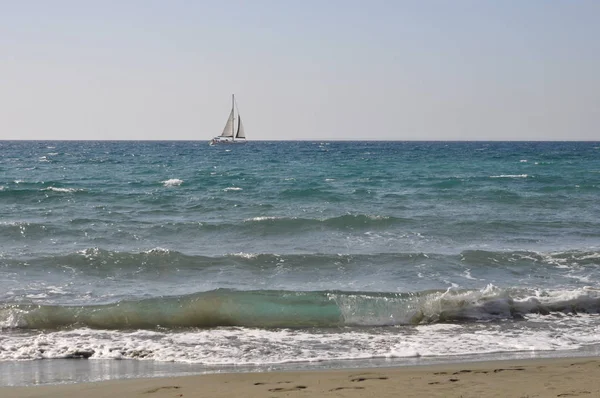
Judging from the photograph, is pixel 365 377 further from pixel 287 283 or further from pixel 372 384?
pixel 287 283

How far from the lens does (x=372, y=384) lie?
7055 millimetres

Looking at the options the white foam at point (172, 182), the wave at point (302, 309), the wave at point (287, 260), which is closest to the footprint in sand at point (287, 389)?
the wave at point (302, 309)

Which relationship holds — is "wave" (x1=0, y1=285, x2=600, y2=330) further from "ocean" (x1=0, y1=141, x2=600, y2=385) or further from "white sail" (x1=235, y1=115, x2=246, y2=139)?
"white sail" (x1=235, y1=115, x2=246, y2=139)

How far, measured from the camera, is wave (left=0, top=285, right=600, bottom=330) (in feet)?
34.0

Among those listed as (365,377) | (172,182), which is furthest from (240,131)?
(365,377)

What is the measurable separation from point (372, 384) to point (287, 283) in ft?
19.5

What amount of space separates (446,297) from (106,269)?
6861 mm

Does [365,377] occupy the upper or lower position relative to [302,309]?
upper

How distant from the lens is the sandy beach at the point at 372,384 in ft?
22.0

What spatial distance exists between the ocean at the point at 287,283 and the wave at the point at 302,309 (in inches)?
1.3

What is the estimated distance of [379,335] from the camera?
977 centimetres

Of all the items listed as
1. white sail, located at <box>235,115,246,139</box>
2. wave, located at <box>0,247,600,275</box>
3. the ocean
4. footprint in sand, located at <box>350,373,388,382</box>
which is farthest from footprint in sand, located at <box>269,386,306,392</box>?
white sail, located at <box>235,115,246,139</box>

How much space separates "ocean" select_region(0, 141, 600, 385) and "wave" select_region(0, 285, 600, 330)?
0.11ft

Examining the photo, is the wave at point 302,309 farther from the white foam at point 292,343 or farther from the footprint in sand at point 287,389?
the footprint in sand at point 287,389
